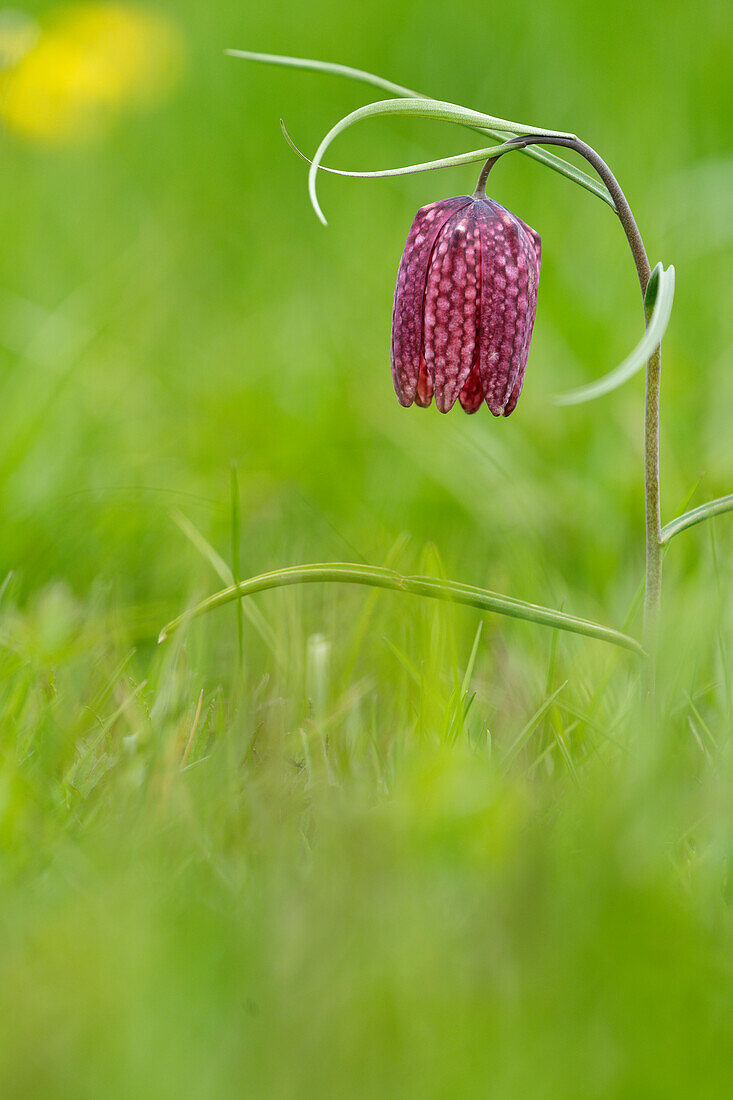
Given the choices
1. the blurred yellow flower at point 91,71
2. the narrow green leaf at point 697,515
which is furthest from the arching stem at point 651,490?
the blurred yellow flower at point 91,71

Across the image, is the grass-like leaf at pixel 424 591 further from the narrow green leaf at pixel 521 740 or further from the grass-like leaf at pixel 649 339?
the grass-like leaf at pixel 649 339

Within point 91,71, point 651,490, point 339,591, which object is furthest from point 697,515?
point 91,71

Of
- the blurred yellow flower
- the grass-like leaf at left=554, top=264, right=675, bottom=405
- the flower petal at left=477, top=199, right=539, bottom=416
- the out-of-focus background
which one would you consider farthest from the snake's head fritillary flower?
the blurred yellow flower

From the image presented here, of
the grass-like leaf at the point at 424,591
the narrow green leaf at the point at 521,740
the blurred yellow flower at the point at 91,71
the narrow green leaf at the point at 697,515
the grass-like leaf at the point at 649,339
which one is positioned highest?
the blurred yellow flower at the point at 91,71

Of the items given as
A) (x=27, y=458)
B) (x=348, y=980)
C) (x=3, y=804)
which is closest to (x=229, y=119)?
(x=27, y=458)

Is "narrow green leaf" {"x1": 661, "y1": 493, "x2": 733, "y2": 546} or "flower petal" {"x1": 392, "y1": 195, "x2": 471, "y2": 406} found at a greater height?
"flower petal" {"x1": 392, "y1": 195, "x2": 471, "y2": 406}

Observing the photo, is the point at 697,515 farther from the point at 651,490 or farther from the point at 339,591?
the point at 339,591

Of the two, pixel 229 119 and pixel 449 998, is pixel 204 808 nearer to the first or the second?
pixel 449 998

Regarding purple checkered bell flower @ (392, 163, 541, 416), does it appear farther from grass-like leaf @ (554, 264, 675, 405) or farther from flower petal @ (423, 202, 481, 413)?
grass-like leaf @ (554, 264, 675, 405)
